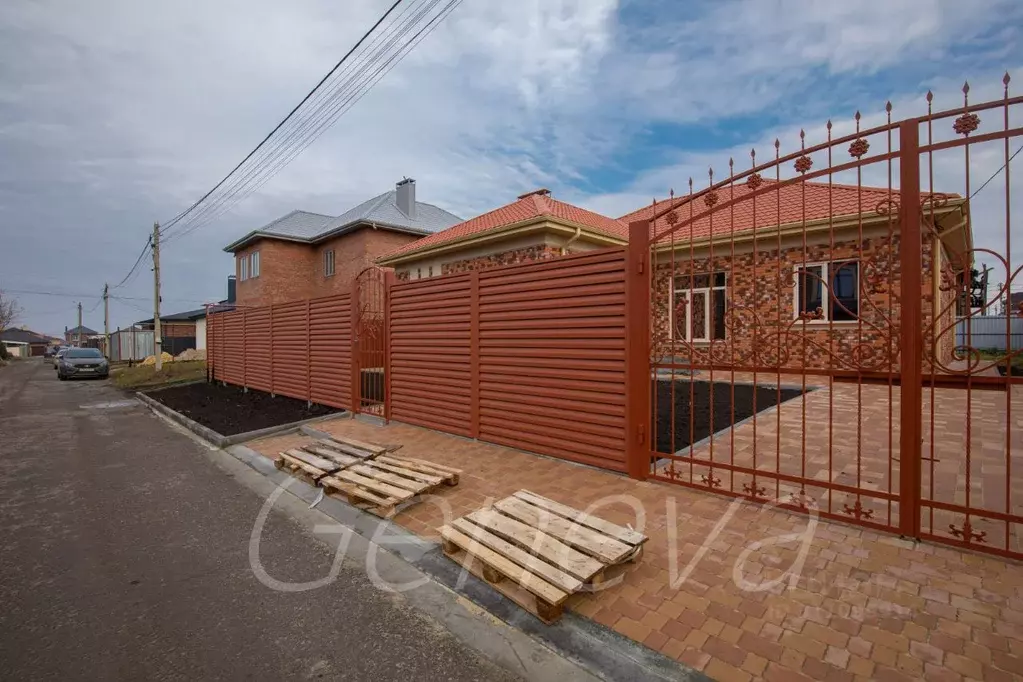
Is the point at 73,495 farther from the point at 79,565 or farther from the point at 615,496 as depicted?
the point at 615,496

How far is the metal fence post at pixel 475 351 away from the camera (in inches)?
253

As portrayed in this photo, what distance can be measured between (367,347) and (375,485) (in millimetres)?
4204

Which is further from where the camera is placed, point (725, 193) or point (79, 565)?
point (725, 193)

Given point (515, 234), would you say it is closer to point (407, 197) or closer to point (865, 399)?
point (865, 399)

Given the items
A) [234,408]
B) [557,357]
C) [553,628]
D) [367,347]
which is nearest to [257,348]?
[234,408]

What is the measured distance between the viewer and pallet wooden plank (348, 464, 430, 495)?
460cm

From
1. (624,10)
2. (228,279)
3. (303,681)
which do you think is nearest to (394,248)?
(624,10)

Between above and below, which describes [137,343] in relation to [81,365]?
above

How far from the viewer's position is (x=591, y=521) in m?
3.53

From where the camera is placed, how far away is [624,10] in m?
7.13

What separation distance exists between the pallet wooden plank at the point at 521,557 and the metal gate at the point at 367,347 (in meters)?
5.00

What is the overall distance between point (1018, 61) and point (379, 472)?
6475mm

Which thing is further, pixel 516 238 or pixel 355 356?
pixel 516 238

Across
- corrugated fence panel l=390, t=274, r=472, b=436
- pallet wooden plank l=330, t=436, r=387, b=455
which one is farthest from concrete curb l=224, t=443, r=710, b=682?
corrugated fence panel l=390, t=274, r=472, b=436
